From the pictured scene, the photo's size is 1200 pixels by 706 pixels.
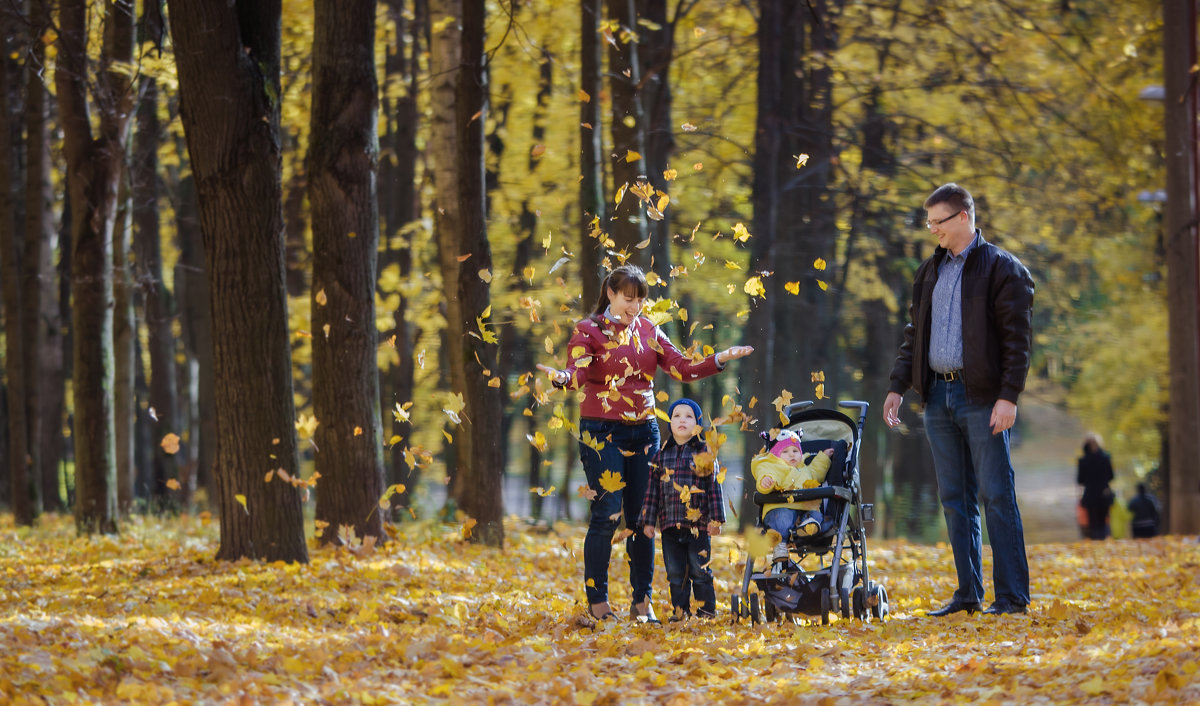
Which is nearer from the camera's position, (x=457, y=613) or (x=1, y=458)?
(x=457, y=613)

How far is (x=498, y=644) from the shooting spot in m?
6.03

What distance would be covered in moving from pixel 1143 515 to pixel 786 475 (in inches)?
550

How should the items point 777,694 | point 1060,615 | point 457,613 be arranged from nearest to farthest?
point 777,694 < point 1060,615 < point 457,613

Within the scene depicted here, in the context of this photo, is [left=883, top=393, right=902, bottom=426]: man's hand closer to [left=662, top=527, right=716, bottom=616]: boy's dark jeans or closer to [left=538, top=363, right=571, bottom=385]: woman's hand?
[left=662, top=527, right=716, bottom=616]: boy's dark jeans

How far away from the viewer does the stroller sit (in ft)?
21.9

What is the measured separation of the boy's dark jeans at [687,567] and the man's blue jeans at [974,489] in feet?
4.50

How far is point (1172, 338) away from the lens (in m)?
15.3

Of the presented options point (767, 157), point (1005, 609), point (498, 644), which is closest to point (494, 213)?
point (767, 157)

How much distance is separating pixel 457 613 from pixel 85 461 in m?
6.38

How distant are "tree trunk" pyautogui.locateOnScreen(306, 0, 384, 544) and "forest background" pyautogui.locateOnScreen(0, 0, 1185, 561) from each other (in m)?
0.03

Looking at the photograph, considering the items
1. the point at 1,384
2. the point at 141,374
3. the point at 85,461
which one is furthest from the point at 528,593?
the point at 141,374

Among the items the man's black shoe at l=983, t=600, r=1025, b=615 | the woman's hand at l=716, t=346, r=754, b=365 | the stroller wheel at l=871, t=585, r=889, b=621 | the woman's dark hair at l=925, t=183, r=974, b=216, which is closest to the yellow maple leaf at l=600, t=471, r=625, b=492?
the woman's hand at l=716, t=346, r=754, b=365

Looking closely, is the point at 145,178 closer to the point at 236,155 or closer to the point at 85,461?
the point at 85,461

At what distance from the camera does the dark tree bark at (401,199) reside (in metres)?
17.4
